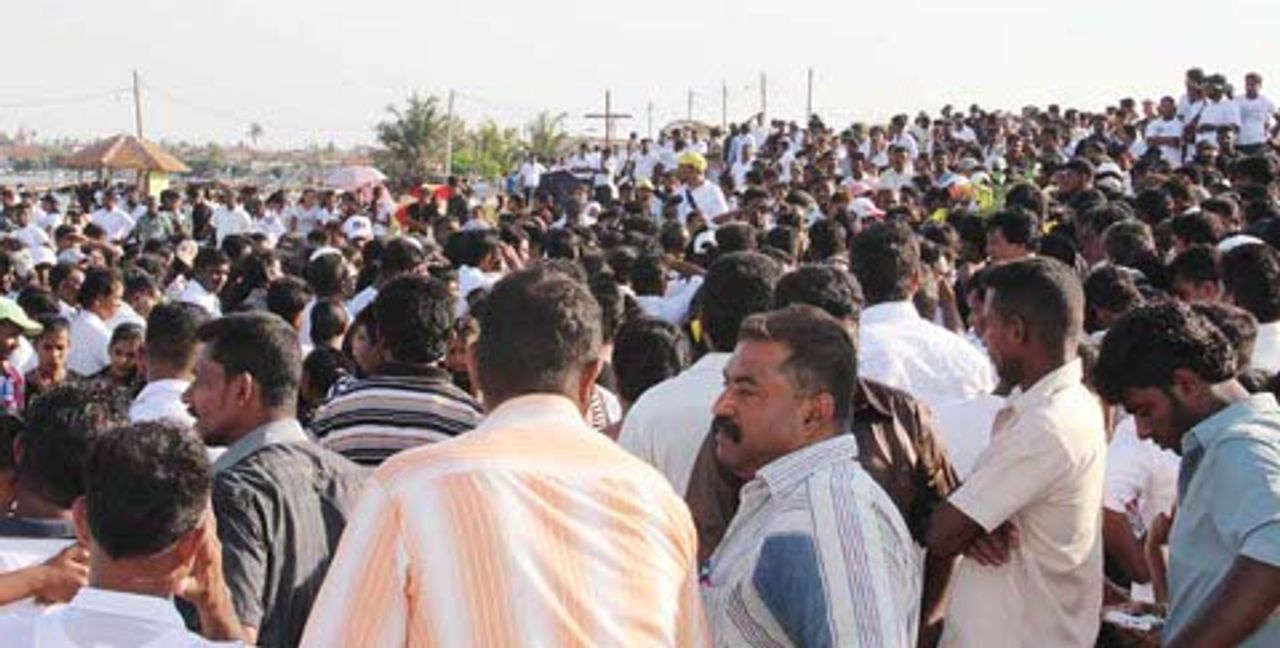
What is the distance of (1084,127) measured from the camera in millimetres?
23531

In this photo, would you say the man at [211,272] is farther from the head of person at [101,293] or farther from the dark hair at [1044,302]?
the dark hair at [1044,302]

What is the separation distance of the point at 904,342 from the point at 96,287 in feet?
16.6

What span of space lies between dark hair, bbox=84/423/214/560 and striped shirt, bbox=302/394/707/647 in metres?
0.42

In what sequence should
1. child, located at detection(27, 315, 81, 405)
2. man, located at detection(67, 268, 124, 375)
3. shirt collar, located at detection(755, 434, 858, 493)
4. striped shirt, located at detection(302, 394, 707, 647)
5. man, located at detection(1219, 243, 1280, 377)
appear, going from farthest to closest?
man, located at detection(67, 268, 124, 375)
child, located at detection(27, 315, 81, 405)
man, located at detection(1219, 243, 1280, 377)
shirt collar, located at detection(755, 434, 858, 493)
striped shirt, located at detection(302, 394, 707, 647)

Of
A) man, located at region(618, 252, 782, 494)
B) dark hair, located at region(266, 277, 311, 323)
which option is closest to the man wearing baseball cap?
dark hair, located at region(266, 277, 311, 323)

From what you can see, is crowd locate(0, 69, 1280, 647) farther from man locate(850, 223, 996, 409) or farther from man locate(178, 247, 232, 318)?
man locate(178, 247, 232, 318)

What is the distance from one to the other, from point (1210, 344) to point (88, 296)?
21.5 ft

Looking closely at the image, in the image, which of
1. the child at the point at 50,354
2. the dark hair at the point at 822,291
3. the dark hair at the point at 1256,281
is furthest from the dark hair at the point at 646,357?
the child at the point at 50,354

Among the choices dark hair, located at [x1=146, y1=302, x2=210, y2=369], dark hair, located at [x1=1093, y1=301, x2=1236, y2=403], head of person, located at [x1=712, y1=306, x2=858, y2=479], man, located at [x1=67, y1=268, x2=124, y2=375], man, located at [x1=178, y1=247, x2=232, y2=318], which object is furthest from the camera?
man, located at [x1=178, y1=247, x2=232, y2=318]

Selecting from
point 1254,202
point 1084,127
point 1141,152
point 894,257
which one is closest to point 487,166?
point 1084,127

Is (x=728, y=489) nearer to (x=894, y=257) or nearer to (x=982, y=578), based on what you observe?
(x=982, y=578)

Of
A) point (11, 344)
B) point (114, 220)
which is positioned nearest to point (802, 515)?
point (11, 344)

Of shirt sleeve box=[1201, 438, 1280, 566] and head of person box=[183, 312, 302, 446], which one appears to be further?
head of person box=[183, 312, 302, 446]

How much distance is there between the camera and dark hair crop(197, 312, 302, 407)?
13.1 feet
